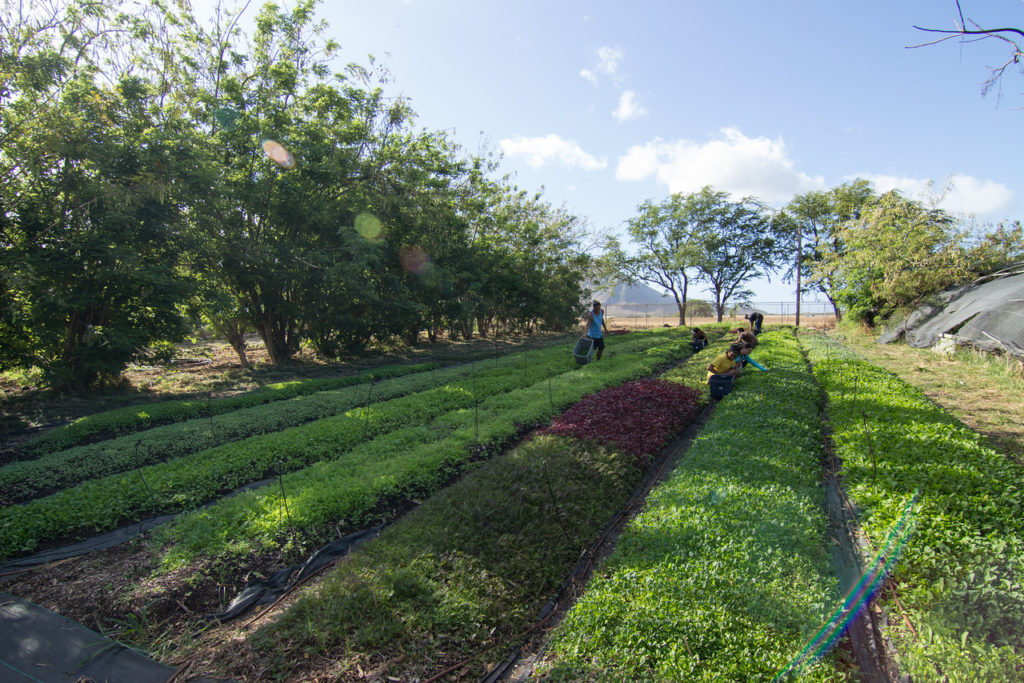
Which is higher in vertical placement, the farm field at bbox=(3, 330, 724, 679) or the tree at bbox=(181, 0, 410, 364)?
the tree at bbox=(181, 0, 410, 364)

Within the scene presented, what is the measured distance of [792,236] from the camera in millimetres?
39750

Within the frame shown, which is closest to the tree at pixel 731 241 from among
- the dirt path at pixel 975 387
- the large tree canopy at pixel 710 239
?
the large tree canopy at pixel 710 239

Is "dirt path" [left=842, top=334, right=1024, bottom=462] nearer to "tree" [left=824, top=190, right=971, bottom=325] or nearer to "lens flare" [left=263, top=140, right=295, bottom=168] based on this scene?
"tree" [left=824, top=190, right=971, bottom=325]

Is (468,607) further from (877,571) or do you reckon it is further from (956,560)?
(956,560)

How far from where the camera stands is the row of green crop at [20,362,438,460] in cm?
802

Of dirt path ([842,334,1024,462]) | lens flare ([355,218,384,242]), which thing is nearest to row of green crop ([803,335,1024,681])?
dirt path ([842,334,1024,462])

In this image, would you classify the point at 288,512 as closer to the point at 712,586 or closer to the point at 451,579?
the point at 451,579

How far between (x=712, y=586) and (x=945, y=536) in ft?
6.94

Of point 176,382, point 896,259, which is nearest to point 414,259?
point 176,382

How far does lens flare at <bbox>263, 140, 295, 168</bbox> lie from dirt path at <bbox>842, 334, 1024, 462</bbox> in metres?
18.1

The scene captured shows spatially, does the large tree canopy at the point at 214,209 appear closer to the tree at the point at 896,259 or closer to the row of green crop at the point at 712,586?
the row of green crop at the point at 712,586

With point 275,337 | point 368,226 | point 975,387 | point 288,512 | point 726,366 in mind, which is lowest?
point 288,512

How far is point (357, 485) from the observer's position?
5.34 meters

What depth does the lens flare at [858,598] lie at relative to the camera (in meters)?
2.71
